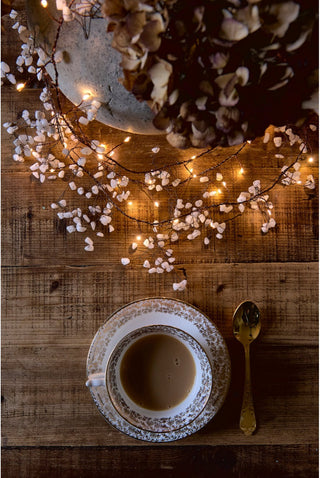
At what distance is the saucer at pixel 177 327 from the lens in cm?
111

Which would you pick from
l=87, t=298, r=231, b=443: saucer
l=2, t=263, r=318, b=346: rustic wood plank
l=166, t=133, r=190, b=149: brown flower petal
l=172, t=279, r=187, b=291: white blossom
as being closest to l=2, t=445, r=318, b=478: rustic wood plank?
l=87, t=298, r=231, b=443: saucer

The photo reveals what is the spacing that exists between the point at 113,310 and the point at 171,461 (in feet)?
1.38

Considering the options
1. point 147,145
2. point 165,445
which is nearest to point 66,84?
point 147,145

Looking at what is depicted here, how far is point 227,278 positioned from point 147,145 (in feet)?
1.31

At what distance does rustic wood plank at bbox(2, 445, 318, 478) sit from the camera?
3.92ft

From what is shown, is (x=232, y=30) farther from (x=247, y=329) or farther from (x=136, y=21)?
(x=247, y=329)

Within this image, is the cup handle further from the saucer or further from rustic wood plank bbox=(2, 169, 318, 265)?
rustic wood plank bbox=(2, 169, 318, 265)

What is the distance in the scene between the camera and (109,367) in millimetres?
1038

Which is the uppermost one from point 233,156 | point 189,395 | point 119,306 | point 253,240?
point 233,156

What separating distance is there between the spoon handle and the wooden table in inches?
0.9

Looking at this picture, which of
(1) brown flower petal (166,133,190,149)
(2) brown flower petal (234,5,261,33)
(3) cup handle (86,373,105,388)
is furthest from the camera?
(3) cup handle (86,373,105,388)

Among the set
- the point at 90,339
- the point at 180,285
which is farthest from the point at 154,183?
the point at 90,339

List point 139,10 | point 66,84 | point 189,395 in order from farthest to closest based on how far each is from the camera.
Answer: point 189,395 → point 66,84 → point 139,10

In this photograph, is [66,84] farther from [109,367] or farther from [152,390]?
[152,390]
